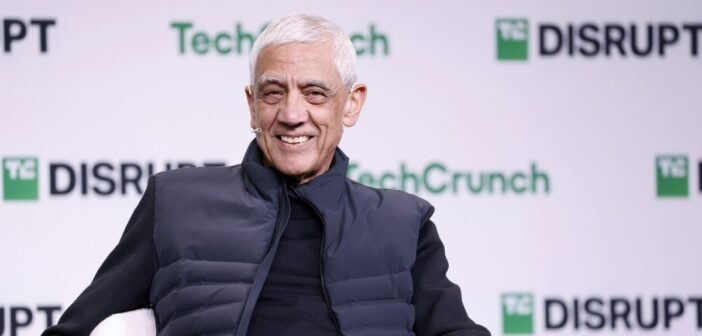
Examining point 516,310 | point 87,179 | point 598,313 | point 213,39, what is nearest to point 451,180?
point 516,310

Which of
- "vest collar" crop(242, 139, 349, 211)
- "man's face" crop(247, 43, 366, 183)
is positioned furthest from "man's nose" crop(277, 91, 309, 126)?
"vest collar" crop(242, 139, 349, 211)

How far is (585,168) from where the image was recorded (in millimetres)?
3729

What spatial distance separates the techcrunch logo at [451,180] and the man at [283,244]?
1.22 m

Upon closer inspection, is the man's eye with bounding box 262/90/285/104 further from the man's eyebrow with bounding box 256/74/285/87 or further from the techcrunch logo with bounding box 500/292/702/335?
the techcrunch logo with bounding box 500/292/702/335

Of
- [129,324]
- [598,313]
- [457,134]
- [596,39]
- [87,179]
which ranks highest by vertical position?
[596,39]

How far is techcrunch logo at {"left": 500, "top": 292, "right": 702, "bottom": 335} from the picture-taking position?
370 cm

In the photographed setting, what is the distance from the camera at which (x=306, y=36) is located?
2.29m

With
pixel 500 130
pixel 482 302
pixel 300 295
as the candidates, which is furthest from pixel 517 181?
pixel 300 295

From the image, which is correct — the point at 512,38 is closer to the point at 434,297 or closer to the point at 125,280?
the point at 434,297

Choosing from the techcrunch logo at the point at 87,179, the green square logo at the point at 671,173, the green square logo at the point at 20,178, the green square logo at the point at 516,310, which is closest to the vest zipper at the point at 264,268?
the techcrunch logo at the point at 87,179

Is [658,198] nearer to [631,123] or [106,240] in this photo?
[631,123]

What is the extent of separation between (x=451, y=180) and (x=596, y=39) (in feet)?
2.10

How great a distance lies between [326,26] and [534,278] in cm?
165

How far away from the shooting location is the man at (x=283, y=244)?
226 cm
